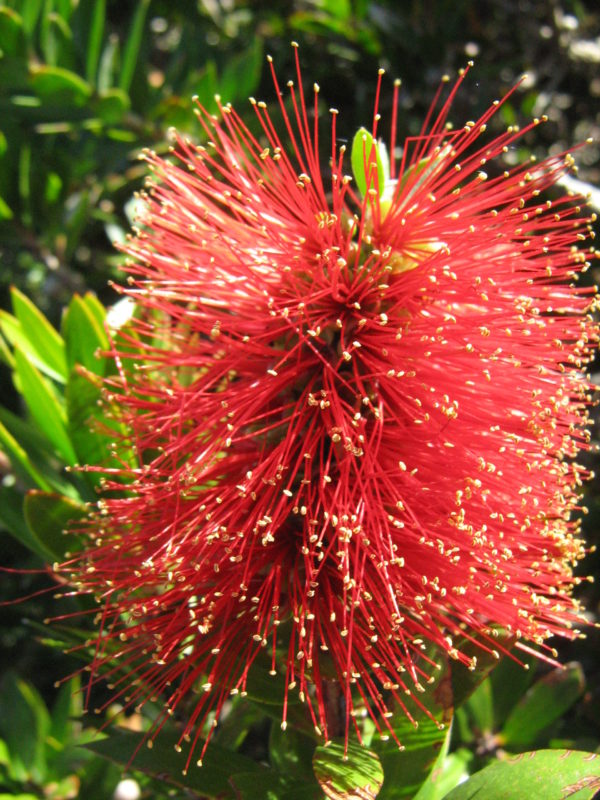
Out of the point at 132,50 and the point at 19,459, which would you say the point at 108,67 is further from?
the point at 19,459

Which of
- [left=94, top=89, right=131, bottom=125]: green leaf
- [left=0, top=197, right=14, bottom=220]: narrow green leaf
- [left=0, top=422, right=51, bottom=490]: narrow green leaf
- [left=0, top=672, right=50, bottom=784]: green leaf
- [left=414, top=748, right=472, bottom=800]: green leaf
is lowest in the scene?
[left=0, top=672, right=50, bottom=784]: green leaf

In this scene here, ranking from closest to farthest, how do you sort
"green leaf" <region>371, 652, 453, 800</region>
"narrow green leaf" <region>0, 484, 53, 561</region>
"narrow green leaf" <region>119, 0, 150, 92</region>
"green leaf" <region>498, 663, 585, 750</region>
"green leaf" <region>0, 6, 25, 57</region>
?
"green leaf" <region>371, 652, 453, 800</region> → "narrow green leaf" <region>0, 484, 53, 561</region> → "green leaf" <region>498, 663, 585, 750</region> → "green leaf" <region>0, 6, 25, 57</region> → "narrow green leaf" <region>119, 0, 150, 92</region>

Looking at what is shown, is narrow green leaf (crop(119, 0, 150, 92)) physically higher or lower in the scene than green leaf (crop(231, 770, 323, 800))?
higher

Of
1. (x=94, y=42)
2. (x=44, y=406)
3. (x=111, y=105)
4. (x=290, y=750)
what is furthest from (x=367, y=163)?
(x=94, y=42)

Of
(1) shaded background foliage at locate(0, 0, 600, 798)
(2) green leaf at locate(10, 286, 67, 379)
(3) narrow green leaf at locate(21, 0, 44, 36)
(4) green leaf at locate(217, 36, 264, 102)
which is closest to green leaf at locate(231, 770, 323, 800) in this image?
(1) shaded background foliage at locate(0, 0, 600, 798)

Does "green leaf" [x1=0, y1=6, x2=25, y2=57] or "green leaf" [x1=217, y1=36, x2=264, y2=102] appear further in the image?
"green leaf" [x1=217, y1=36, x2=264, y2=102]

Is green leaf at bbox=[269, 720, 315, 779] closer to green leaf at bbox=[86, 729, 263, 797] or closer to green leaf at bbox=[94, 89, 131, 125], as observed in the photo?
green leaf at bbox=[86, 729, 263, 797]
